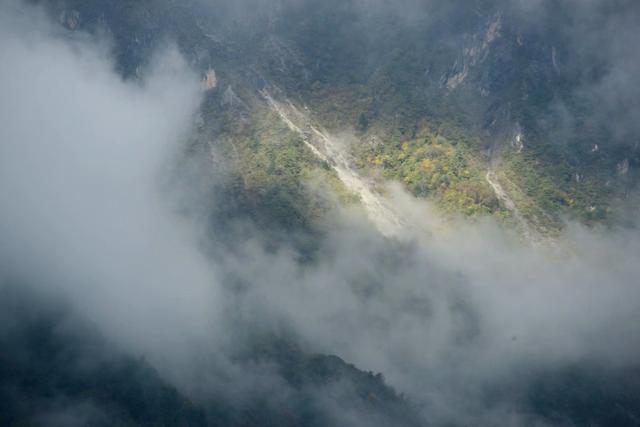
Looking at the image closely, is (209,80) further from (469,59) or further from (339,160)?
(469,59)

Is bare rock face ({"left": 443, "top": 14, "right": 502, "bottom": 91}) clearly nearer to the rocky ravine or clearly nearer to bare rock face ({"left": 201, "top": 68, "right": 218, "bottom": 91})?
the rocky ravine

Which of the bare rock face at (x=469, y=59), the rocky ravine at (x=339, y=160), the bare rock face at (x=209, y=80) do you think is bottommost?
the rocky ravine at (x=339, y=160)

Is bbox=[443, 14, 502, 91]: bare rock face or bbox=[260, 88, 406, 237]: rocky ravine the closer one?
bbox=[260, 88, 406, 237]: rocky ravine

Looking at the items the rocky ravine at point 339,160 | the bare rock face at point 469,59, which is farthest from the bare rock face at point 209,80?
the bare rock face at point 469,59

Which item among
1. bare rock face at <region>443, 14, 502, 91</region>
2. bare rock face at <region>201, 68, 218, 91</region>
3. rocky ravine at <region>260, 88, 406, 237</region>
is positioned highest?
bare rock face at <region>443, 14, 502, 91</region>

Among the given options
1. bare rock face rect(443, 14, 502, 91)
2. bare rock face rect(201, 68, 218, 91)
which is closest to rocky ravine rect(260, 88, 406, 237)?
bare rock face rect(201, 68, 218, 91)

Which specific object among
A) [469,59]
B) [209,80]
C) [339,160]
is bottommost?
[339,160]

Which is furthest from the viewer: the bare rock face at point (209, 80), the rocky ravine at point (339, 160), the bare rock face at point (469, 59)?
the bare rock face at point (469, 59)

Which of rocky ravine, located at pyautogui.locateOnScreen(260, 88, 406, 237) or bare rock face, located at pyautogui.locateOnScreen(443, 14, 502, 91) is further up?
bare rock face, located at pyautogui.locateOnScreen(443, 14, 502, 91)

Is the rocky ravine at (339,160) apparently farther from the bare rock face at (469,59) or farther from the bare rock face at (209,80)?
the bare rock face at (469,59)

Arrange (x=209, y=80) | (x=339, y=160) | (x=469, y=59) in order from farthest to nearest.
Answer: (x=469, y=59) → (x=209, y=80) → (x=339, y=160)

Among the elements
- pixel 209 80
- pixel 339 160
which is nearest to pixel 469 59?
pixel 339 160
